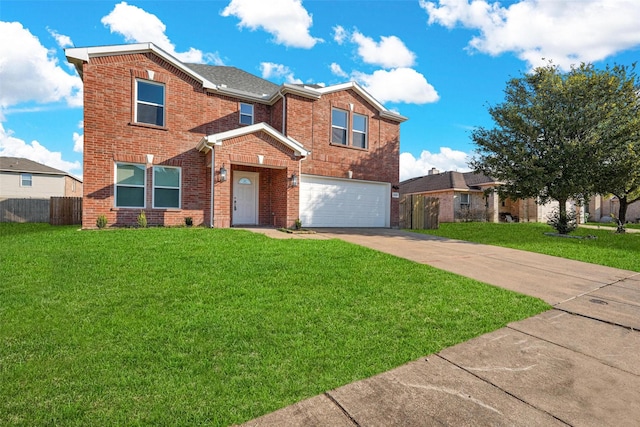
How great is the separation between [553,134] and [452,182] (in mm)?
13646

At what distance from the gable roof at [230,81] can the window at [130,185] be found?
3839 mm

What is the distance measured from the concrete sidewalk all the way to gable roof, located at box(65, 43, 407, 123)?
12461 millimetres

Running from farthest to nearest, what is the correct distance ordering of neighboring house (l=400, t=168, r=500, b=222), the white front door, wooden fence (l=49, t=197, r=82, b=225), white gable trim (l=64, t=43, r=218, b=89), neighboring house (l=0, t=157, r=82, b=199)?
1. neighboring house (l=0, t=157, r=82, b=199)
2. neighboring house (l=400, t=168, r=500, b=222)
3. wooden fence (l=49, t=197, r=82, b=225)
4. the white front door
5. white gable trim (l=64, t=43, r=218, b=89)

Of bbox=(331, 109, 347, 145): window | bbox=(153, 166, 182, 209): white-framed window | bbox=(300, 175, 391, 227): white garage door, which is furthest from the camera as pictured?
bbox=(331, 109, 347, 145): window

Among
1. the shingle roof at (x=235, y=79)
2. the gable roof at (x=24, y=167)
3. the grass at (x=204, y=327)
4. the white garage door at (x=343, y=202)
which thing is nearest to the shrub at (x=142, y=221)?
the grass at (x=204, y=327)

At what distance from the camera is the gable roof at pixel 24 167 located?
2765 cm

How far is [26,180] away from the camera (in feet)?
92.3

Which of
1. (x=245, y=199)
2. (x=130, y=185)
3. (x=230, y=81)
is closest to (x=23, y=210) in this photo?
(x=130, y=185)

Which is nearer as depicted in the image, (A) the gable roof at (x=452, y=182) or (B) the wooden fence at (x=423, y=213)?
(B) the wooden fence at (x=423, y=213)

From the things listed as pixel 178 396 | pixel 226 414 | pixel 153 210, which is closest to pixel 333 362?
pixel 226 414

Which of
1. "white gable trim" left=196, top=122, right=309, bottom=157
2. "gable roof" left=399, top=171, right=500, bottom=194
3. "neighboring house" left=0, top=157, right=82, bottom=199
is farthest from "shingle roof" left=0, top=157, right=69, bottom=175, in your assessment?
"gable roof" left=399, top=171, right=500, bottom=194

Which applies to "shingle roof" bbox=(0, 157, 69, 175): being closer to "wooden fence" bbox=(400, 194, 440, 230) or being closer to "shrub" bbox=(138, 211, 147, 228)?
"shrub" bbox=(138, 211, 147, 228)

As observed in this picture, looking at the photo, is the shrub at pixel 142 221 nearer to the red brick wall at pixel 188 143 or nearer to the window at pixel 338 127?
the red brick wall at pixel 188 143

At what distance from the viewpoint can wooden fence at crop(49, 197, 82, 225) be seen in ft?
45.3
